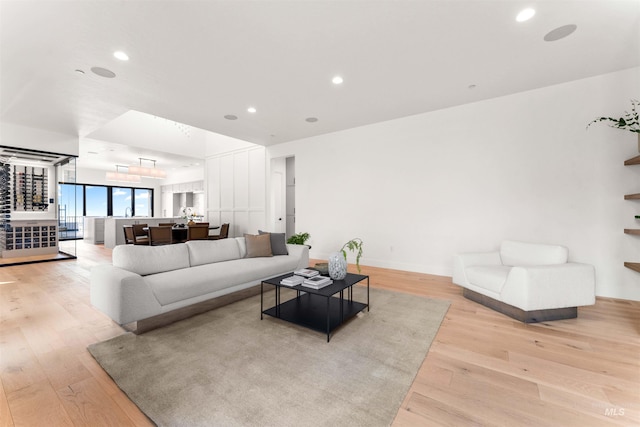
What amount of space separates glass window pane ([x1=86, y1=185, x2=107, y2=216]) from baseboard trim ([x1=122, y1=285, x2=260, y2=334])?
11521 millimetres

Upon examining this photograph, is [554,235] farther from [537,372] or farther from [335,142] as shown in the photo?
[335,142]

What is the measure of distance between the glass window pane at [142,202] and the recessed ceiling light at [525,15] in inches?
565

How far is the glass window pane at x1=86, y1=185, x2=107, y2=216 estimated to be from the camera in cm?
1091

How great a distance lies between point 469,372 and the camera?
72.9 inches

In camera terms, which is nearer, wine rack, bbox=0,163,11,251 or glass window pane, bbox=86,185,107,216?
wine rack, bbox=0,163,11,251

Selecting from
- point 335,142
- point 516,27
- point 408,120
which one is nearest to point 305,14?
point 516,27

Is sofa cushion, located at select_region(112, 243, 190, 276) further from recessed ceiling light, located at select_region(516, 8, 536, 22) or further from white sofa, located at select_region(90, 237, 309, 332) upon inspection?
recessed ceiling light, located at select_region(516, 8, 536, 22)

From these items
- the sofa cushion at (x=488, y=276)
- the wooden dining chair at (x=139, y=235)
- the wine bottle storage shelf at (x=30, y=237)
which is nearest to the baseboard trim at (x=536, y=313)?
the sofa cushion at (x=488, y=276)

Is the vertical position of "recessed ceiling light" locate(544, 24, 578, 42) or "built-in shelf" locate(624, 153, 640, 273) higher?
"recessed ceiling light" locate(544, 24, 578, 42)

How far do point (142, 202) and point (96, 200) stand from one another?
66.6 inches

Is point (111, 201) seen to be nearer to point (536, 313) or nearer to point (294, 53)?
point (294, 53)

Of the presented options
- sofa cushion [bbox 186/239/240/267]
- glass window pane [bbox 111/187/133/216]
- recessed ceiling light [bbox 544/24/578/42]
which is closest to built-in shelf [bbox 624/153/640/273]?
recessed ceiling light [bbox 544/24/578/42]

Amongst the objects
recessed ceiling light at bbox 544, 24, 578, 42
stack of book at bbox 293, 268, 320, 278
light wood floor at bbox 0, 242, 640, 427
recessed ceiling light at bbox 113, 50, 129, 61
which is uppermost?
recessed ceiling light at bbox 544, 24, 578, 42

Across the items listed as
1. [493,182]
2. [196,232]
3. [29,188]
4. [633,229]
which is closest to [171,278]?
[196,232]
